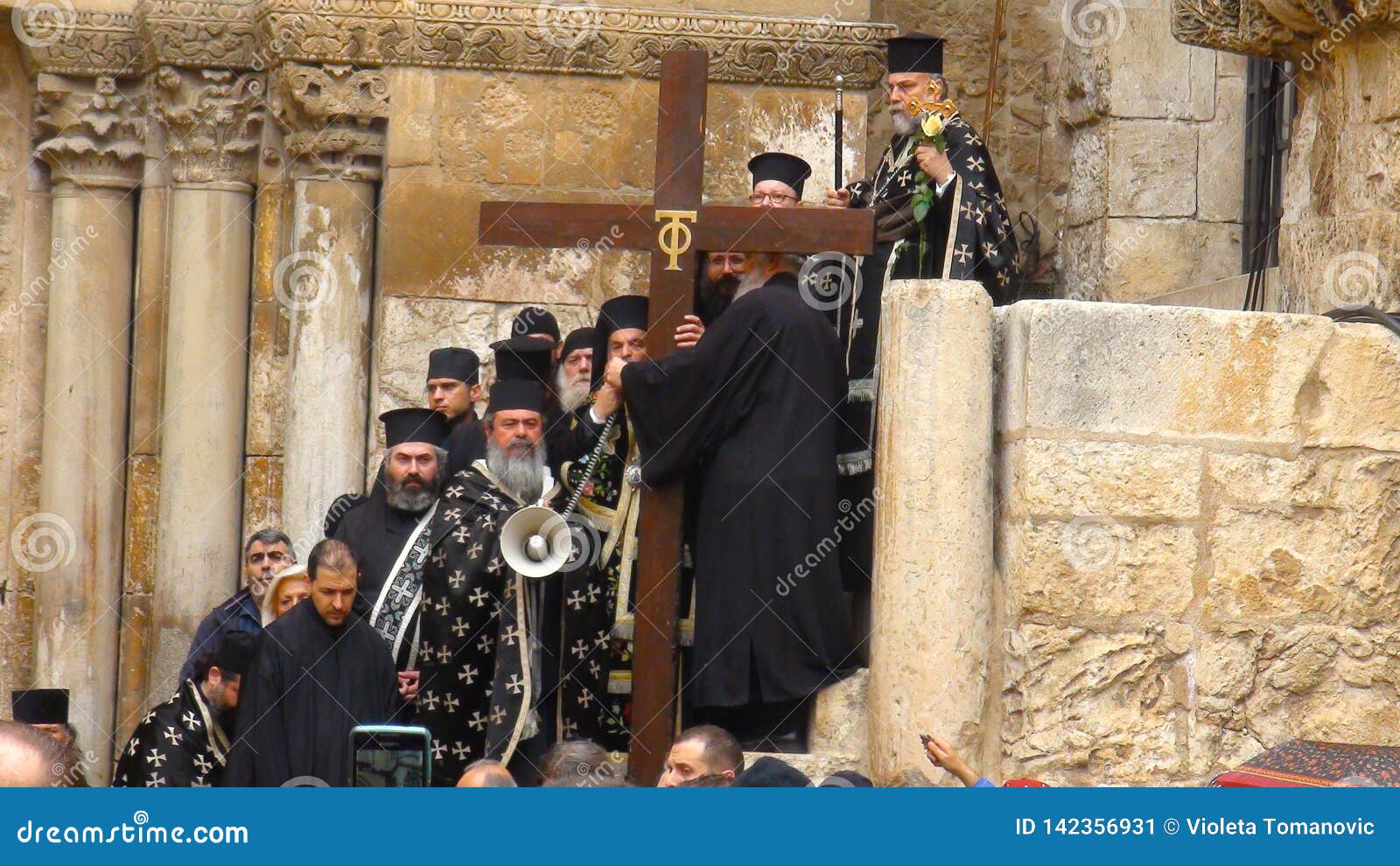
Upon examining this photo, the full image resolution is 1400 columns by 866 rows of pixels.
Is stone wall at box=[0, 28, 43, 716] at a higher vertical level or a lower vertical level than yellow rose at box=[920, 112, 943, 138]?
lower

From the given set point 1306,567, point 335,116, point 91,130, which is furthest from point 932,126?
point 91,130

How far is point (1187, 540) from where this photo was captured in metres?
6.14

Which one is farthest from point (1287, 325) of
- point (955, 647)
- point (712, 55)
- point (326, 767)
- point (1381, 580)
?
point (712, 55)

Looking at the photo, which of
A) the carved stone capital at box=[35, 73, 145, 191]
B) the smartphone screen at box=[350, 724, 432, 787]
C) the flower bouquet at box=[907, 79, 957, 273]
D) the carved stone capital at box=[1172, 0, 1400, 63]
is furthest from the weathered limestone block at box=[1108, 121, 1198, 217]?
the smartphone screen at box=[350, 724, 432, 787]

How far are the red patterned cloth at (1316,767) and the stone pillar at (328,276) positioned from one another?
5192 millimetres

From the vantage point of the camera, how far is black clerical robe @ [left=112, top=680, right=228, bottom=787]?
7316mm

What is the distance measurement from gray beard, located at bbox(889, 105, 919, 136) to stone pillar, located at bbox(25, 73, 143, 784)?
356cm

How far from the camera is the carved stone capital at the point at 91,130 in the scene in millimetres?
9852

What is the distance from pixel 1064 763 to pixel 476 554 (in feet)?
6.75

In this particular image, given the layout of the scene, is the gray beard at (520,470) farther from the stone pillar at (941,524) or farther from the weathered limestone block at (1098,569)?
the weathered limestone block at (1098,569)

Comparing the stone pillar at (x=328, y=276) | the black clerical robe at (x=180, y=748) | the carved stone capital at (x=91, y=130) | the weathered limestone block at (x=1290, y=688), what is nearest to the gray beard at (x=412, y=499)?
the black clerical robe at (x=180, y=748)

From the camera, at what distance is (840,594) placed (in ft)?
22.2

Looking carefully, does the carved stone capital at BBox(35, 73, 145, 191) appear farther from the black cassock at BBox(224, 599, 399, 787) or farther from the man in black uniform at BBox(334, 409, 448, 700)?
the black cassock at BBox(224, 599, 399, 787)

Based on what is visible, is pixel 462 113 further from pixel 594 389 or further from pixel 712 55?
pixel 594 389
